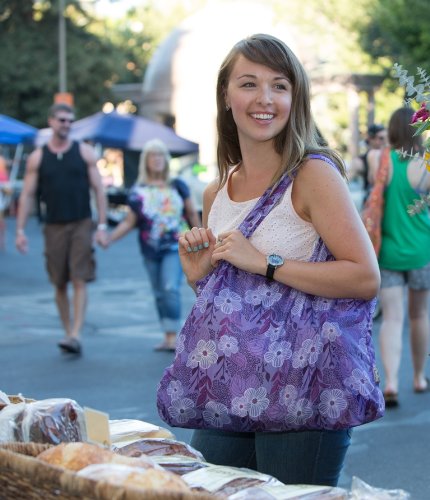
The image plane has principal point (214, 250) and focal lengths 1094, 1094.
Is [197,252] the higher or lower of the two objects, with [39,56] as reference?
lower

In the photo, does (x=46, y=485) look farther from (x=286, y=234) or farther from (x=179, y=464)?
(x=286, y=234)

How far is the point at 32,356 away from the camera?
9117 mm

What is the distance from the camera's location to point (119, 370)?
8.46m

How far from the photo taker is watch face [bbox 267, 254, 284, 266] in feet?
9.53

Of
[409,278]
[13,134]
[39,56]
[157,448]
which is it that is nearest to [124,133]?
[13,134]

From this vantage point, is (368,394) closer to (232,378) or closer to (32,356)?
(232,378)

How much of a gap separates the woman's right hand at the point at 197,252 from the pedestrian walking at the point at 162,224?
241 inches

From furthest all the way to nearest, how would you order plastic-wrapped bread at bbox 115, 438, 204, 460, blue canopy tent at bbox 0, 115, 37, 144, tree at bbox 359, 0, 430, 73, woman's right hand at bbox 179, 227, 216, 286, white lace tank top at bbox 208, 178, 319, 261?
tree at bbox 359, 0, 430, 73
blue canopy tent at bbox 0, 115, 37, 144
woman's right hand at bbox 179, 227, 216, 286
white lace tank top at bbox 208, 178, 319, 261
plastic-wrapped bread at bbox 115, 438, 204, 460

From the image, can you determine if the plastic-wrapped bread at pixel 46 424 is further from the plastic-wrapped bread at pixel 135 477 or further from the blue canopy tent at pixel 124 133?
the blue canopy tent at pixel 124 133

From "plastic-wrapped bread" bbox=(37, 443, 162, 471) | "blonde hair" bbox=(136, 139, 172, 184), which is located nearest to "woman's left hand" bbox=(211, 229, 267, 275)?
"plastic-wrapped bread" bbox=(37, 443, 162, 471)

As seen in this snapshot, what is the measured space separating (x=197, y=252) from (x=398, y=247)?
425 centimetres

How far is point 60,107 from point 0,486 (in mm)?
7514

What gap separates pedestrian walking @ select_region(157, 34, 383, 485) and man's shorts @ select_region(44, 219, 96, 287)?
20.6ft

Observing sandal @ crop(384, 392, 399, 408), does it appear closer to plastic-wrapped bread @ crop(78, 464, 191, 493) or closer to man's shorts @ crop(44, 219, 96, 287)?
man's shorts @ crop(44, 219, 96, 287)
